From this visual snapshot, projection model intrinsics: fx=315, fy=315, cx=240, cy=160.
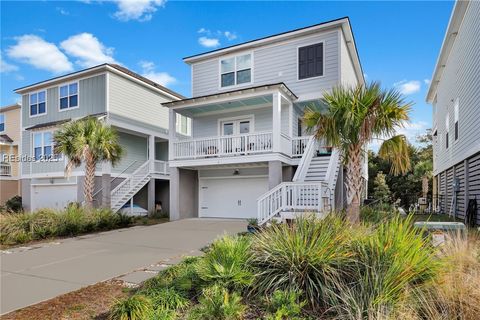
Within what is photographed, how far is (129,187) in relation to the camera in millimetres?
18312

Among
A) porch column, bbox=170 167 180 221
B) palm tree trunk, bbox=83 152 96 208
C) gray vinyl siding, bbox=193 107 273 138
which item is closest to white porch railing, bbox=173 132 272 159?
porch column, bbox=170 167 180 221

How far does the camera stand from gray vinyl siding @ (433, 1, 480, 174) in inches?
400

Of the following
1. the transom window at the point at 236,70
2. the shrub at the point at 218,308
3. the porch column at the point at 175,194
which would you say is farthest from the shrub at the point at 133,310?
the transom window at the point at 236,70

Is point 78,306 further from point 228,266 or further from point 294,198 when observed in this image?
point 294,198

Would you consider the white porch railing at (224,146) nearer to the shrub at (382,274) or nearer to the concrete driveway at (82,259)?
the concrete driveway at (82,259)

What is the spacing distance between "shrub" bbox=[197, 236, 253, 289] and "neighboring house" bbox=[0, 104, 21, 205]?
26.1 m

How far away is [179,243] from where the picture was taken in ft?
30.9

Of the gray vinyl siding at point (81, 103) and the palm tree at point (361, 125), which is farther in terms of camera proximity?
the gray vinyl siding at point (81, 103)

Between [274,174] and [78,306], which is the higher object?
[274,174]

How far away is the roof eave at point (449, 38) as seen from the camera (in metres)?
12.2

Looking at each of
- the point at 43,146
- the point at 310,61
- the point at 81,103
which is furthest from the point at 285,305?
the point at 43,146

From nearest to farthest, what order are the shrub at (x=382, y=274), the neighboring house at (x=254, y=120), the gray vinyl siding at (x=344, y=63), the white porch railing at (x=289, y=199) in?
the shrub at (x=382, y=274) → the white porch railing at (x=289, y=199) → the neighboring house at (x=254, y=120) → the gray vinyl siding at (x=344, y=63)

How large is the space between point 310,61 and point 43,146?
17.0 metres

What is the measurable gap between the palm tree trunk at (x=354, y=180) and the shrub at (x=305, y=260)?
2.97 metres
